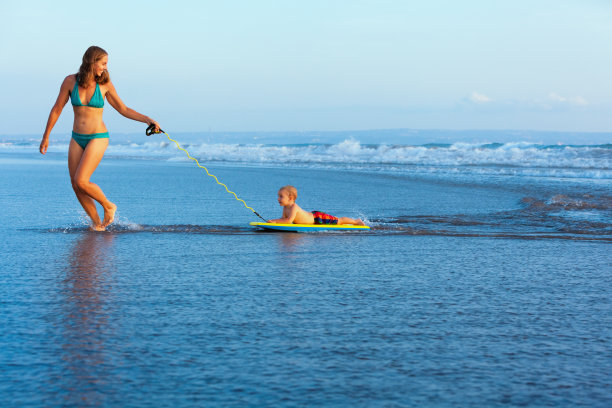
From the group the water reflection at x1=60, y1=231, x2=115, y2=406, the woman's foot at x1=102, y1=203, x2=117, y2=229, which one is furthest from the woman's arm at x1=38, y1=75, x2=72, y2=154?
the water reflection at x1=60, y1=231, x2=115, y2=406

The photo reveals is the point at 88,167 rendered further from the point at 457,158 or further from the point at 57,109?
the point at 457,158

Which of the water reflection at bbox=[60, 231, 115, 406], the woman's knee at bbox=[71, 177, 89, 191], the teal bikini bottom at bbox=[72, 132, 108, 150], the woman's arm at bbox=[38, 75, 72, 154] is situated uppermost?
the woman's arm at bbox=[38, 75, 72, 154]

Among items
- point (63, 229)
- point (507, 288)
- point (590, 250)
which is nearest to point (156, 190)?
point (63, 229)

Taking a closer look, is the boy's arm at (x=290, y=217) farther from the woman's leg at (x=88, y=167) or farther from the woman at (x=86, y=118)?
the woman's leg at (x=88, y=167)

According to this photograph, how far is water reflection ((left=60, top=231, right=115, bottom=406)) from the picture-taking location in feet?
9.88

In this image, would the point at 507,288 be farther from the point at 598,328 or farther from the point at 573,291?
the point at 598,328

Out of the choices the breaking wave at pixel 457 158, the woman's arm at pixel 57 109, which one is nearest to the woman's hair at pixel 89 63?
the woman's arm at pixel 57 109

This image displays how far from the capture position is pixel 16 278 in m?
5.29

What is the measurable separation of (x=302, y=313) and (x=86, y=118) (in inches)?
186

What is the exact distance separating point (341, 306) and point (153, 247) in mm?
Answer: 3071

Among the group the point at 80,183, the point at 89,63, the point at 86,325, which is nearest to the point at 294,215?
the point at 80,183

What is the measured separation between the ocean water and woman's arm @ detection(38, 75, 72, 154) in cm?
100

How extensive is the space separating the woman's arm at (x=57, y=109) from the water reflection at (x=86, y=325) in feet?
6.12

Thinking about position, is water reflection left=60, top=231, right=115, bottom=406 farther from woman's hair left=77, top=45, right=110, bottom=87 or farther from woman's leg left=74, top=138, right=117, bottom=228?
woman's hair left=77, top=45, right=110, bottom=87
